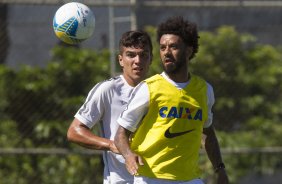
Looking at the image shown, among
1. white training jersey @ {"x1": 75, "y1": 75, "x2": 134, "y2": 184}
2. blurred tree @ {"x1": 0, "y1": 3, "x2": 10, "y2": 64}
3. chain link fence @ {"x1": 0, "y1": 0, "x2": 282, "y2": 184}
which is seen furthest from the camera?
blurred tree @ {"x1": 0, "y1": 3, "x2": 10, "y2": 64}

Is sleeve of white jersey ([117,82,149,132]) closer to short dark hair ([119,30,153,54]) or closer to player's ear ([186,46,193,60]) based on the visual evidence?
player's ear ([186,46,193,60])

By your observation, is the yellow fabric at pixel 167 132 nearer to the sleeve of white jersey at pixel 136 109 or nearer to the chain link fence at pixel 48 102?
the sleeve of white jersey at pixel 136 109

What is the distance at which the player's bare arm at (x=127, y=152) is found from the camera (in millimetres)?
5039

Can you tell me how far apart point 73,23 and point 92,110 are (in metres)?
0.78

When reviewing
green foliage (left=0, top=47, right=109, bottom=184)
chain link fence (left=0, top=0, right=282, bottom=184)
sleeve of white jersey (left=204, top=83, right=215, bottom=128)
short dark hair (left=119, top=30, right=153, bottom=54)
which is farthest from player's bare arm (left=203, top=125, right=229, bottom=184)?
green foliage (left=0, top=47, right=109, bottom=184)

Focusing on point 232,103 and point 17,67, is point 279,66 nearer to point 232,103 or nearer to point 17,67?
point 232,103

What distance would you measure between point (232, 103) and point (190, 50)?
14.5 feet

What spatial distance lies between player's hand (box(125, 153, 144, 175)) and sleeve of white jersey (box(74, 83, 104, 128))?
111 cm

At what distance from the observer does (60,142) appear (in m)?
9.52

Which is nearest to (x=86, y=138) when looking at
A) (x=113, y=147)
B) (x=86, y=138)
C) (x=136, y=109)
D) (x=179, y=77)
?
(x=86, y=138)

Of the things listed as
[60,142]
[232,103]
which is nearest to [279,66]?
[232,103]

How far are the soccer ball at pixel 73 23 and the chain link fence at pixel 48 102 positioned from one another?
2857 millimetres

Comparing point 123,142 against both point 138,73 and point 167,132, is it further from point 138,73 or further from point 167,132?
point 138,73

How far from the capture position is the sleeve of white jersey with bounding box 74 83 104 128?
6.18 metres
